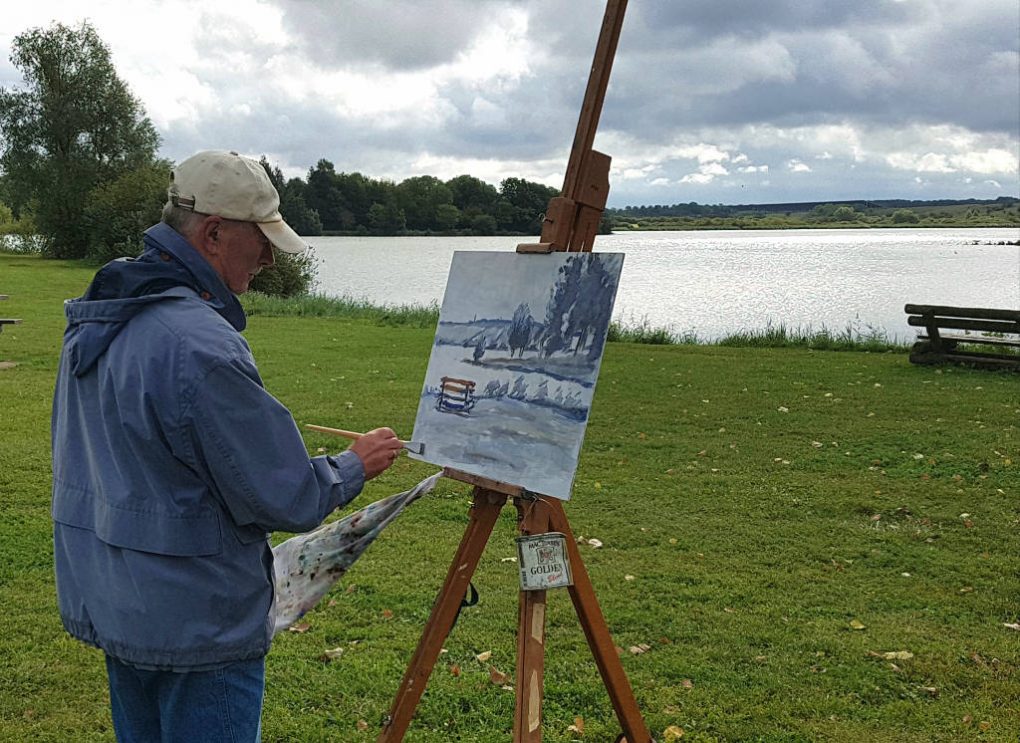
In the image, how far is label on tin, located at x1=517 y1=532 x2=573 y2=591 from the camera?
2859 mm

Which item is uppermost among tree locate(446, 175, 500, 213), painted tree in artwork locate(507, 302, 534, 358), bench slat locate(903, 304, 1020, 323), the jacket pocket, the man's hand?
tree locate(446, 175, 500, 213)

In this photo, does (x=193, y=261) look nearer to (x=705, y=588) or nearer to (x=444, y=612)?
(x=444, y=612)

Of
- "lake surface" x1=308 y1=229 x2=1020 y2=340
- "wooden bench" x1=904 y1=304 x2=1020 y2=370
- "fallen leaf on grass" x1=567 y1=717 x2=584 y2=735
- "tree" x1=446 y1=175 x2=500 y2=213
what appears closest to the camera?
"fallen leaf on grass" x1=567 y1=717 x2=584 y2=735

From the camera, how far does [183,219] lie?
2182 millimetres

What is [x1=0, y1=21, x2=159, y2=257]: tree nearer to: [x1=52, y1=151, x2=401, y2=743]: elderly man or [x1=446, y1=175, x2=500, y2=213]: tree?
[x1=446, y1=175, x2=500, y2=213]: tree

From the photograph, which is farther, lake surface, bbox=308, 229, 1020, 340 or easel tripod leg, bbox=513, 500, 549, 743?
lake surface, bbox=308, 229, 1020, 340

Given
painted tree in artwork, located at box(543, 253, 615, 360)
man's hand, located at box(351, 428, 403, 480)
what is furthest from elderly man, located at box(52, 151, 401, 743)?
painted tree in artwork, located at box(543, 253, 615, 360)

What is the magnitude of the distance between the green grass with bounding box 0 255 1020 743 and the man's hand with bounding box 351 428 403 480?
1.78 meters

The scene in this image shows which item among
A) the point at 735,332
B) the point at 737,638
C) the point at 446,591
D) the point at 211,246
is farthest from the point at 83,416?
the point at 735,332

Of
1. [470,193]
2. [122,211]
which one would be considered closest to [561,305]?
[470,193]

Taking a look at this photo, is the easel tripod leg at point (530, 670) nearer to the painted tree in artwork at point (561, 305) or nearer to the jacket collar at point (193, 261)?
the painted tree in artwork at point (561, 305)

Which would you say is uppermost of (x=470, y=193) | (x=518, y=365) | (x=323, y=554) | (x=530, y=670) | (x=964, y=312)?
(x=470, y=193)

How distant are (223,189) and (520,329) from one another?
1.37 m

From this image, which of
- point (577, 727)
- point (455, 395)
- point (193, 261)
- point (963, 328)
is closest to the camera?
point (193, 261)
